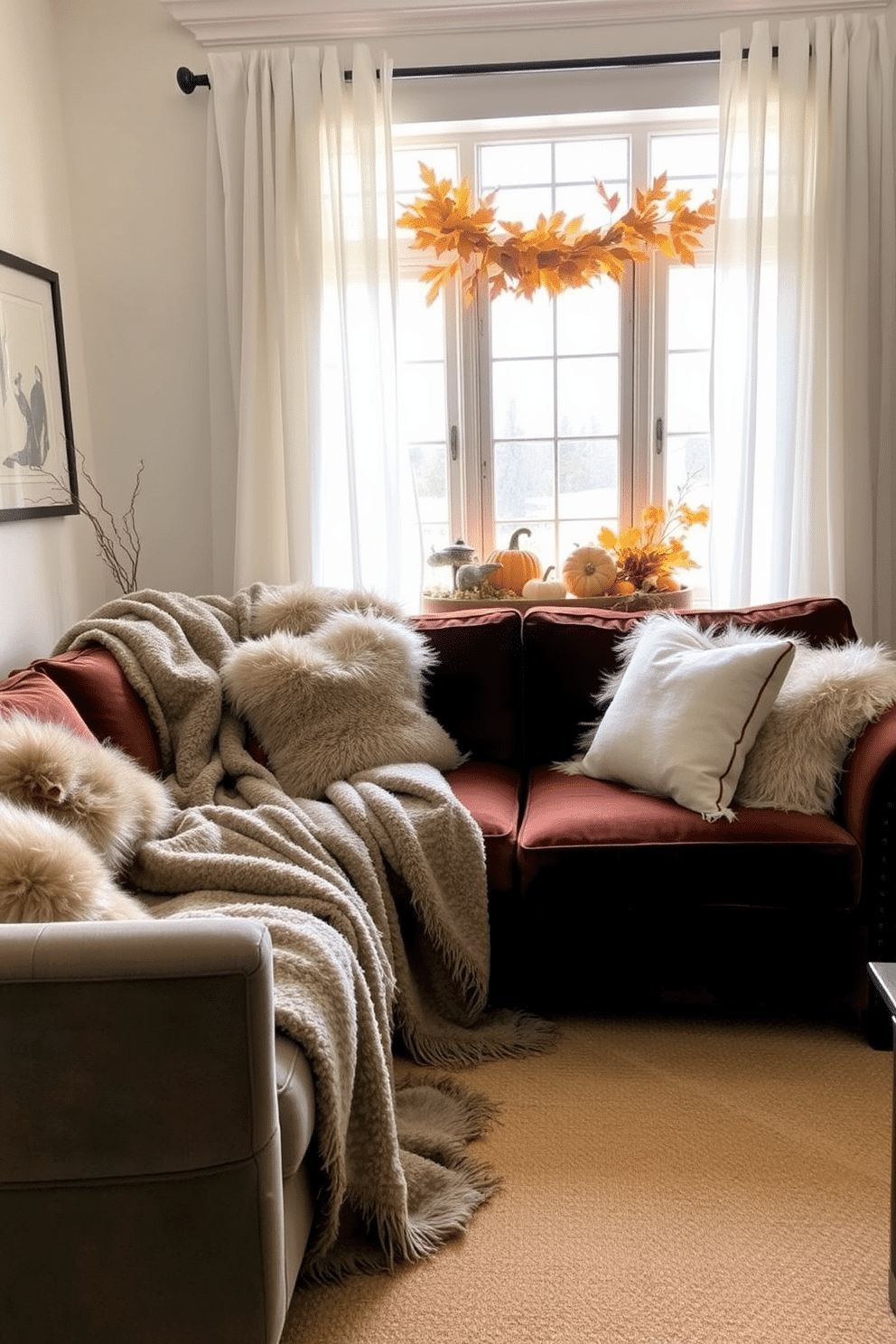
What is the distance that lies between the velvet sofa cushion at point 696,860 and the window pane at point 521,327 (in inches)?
73.4

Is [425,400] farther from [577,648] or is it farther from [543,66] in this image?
[577,648]

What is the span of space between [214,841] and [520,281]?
2.15 metres

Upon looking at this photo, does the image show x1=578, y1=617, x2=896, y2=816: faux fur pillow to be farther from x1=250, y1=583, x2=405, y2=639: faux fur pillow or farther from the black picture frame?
the black picture frame

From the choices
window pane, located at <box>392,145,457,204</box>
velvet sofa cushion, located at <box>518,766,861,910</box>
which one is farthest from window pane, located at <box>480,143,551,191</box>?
velvet sofa cushion, located at <box>518,766,861,910</box>

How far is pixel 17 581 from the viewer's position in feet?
10.2

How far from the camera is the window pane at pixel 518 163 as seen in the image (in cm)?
364

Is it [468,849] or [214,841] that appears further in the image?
[468,849]

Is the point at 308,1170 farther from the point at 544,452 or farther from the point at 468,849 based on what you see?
the point at 544,452

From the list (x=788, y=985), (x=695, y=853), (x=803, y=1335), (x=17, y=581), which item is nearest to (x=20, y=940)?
(x=803, y=1335)

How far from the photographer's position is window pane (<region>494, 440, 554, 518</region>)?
3.77m

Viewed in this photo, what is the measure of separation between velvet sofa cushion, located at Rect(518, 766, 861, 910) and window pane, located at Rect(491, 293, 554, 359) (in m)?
1.86

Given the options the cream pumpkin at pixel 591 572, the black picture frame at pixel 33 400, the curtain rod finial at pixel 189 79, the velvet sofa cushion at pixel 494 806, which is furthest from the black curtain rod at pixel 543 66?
the velvet sofa cushion at pixel 494 806

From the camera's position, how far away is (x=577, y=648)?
2963mm

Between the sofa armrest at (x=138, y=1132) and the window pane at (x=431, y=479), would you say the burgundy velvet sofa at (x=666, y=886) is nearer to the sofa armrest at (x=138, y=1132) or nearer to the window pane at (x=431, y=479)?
the sofa armrest at (x=138, y=1132)
